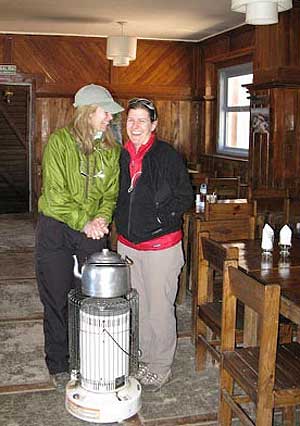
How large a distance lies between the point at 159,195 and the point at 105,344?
76 cm

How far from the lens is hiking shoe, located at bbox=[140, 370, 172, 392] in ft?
10.2

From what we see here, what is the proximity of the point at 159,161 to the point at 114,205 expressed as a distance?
349 millimetres

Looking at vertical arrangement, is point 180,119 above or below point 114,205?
above

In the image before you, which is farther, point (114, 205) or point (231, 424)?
point (114, 205)

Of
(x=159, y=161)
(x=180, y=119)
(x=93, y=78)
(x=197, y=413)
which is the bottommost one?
(x=197, y=413)

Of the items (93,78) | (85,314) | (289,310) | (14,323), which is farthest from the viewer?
(93,78)

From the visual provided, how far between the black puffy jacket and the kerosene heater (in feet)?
0.91

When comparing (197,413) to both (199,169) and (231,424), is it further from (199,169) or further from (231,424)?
(199,169)

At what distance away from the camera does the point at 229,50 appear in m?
7.71

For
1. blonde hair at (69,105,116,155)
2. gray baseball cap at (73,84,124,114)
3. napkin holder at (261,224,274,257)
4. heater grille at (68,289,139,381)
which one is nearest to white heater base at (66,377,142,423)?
heater grille at (68,289,139,381)

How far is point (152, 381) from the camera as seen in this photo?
123 inches

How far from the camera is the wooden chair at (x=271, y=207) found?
4.35 m

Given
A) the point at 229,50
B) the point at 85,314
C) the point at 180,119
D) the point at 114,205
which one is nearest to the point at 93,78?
the point at 180,119

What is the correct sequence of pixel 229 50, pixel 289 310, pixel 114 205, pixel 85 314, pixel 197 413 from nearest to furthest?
pixel 289 310
pixel 85 314
pixel 197 413
pixel 114 205
pixel 229 50
